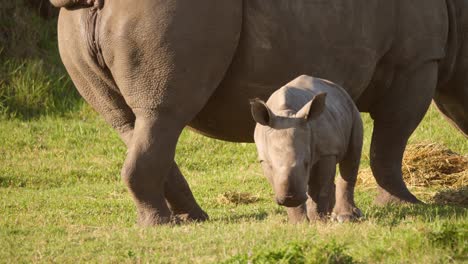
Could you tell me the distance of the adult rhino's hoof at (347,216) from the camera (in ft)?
29.2

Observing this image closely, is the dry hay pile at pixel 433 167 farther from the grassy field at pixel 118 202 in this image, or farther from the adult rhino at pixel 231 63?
the adult rhino at pixel 231 63

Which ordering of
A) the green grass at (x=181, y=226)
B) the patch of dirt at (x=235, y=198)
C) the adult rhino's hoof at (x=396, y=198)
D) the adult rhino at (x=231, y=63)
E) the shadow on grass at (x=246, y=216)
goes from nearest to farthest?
the green grass at (x=181, y=226)
the adult rhino at (x=231, y=63)
the shadow on grass at (x=246, y=216)
the adult rhino's hoof at (x=396, y=198)
the patch of dirt at (x=235, y=198)

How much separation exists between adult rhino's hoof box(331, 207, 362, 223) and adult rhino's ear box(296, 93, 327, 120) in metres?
0.88

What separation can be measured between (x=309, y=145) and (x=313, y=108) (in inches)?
9.5

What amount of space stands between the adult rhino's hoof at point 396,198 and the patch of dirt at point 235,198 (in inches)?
47.9

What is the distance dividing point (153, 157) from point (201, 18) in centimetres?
105

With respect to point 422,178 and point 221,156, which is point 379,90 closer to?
point 422,178

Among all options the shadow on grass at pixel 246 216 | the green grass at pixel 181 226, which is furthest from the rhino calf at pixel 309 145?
the shadow on grass at pixel 246 216

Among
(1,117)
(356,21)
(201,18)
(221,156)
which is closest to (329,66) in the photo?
(356,21)

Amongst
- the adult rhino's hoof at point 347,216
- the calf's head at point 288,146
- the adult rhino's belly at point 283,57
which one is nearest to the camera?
the calf's head at point 288,146

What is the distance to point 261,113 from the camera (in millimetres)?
8188

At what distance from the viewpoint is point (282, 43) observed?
954 cm

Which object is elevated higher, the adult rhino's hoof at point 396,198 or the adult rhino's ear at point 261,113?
the adult rhino's ear at point 261,113

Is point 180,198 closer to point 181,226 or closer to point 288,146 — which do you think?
point 181,226
